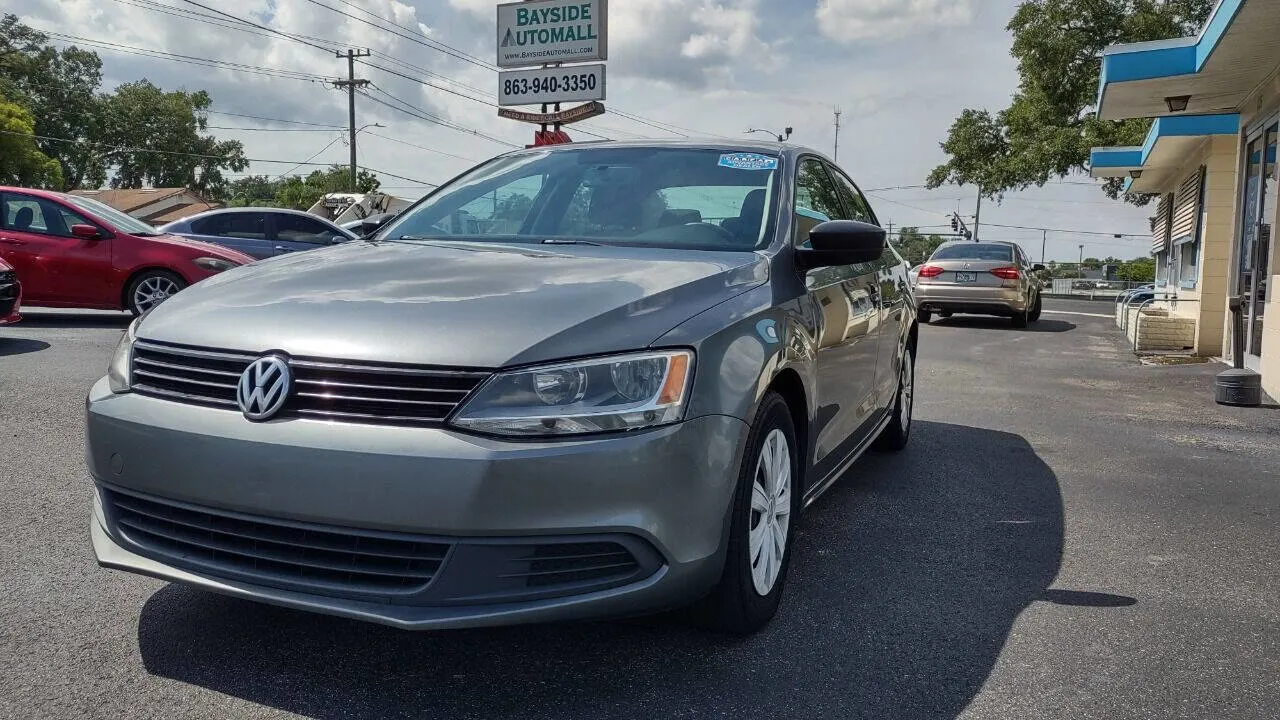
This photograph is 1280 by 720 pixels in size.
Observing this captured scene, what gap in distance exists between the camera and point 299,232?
1320 centimetres

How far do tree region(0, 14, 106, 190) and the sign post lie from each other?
59.0 metres

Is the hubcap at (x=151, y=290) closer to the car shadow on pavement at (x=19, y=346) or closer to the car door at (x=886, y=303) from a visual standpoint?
the car shadow on pavement at (x=19, y=346)

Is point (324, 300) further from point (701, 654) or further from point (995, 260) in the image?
point (995, 260)

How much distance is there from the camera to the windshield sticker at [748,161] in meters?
3.99

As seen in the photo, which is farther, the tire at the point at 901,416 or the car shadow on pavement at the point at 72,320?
the car shadow on pavement at the point at 72,320

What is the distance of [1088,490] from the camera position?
5211 mm

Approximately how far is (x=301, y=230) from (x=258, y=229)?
56 centimetres

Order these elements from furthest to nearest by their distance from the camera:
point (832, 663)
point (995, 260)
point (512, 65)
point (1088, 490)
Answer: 1. point (512, 65)
2. point (995, 260)
3. point (1088, 490)
4. point (832, 663)

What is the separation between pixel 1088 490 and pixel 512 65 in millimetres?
17064

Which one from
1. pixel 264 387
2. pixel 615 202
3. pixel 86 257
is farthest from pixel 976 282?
pixel 264 387

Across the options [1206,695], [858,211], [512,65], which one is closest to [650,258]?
[1206,695]

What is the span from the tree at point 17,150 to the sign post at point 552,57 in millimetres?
46975

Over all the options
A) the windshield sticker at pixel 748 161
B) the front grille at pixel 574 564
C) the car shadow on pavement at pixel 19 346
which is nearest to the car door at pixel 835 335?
the windshield sticker at pixel 748 161

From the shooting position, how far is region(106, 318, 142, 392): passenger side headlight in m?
2.79
